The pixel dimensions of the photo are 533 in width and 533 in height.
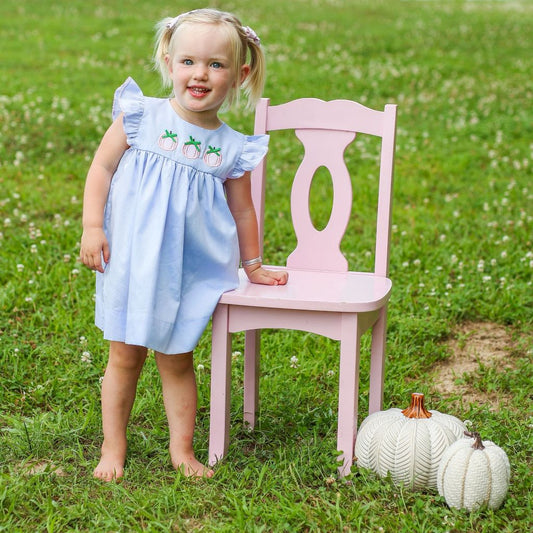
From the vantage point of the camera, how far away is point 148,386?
161 inches

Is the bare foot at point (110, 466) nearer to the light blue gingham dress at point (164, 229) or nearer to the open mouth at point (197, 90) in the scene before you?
the light blue gingham dress at point (164, 229)

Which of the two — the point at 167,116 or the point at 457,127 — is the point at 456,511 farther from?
the point at 457,127

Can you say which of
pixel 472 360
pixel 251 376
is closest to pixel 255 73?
pixel 251 376

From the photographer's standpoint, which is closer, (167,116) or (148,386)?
(167,116)

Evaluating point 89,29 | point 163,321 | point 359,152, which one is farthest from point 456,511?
point 89,29

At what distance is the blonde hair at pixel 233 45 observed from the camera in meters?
3.19

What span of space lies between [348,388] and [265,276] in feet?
1.80

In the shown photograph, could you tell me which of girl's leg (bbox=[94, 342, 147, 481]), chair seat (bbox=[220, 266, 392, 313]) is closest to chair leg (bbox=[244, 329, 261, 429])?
chair seat (bbox=[220, 266, 392, 313])

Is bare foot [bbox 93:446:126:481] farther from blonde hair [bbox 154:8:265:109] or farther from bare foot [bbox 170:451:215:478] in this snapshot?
blonde hair [bbox 154:8:265:109]

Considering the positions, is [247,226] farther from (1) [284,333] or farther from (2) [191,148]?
(1) [284,333]

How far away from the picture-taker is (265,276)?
3469 mm

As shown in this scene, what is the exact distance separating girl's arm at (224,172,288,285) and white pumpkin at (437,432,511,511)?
93 cm

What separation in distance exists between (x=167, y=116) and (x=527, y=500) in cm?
190

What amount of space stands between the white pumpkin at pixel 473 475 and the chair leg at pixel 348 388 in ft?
1.23
